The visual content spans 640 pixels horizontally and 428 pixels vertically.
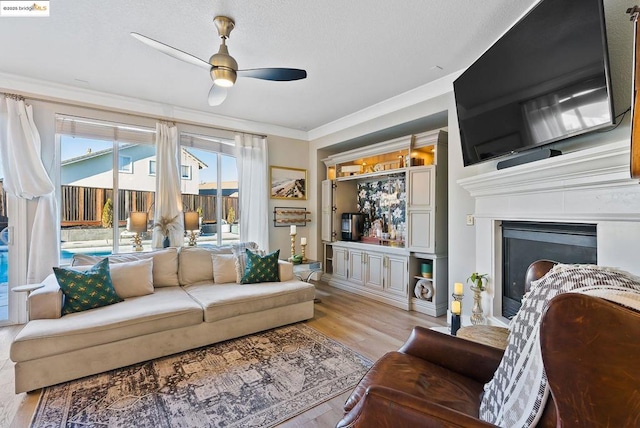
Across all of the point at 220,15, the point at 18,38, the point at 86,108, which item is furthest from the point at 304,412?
the point at 86,108

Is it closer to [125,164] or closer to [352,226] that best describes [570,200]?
[352,226]

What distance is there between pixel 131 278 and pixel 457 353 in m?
2.91

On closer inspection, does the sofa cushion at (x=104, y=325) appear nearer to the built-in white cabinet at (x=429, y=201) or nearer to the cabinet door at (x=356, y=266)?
the cabinet door at (x=356, y=266)

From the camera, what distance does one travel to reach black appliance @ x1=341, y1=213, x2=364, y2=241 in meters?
4.75

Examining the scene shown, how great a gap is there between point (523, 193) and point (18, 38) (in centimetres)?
432

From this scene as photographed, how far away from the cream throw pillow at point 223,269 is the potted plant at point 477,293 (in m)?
2.57

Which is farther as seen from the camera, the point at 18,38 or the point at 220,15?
the point at 18,38

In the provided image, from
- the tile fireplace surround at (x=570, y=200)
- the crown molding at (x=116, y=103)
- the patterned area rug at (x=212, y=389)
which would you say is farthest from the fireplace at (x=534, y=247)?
the crown molding at (x=116, y=103)

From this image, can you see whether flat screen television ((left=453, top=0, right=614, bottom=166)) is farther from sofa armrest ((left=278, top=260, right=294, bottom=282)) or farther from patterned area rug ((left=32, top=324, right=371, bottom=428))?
sofa armrest ((left=278, top=260, right=294, bottom=282))

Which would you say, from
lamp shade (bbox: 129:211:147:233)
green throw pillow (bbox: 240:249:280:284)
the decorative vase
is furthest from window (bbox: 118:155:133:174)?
the decorative vase

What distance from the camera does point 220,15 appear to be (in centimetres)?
209

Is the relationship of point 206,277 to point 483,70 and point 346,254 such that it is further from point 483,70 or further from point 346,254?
point 483,70

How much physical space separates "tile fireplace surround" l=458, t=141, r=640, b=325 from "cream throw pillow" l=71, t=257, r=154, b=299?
333cm

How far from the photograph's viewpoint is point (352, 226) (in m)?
4.74
